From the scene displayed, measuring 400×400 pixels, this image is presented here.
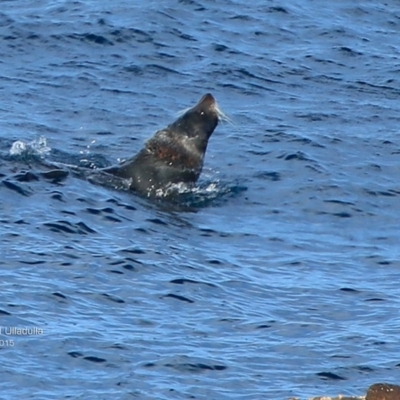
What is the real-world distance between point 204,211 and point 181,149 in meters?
0.88

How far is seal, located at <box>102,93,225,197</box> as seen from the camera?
46.8 ft

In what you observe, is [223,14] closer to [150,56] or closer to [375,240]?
[150,56]

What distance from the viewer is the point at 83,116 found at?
57.9 feet

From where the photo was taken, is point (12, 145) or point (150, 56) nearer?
point (12, 145)

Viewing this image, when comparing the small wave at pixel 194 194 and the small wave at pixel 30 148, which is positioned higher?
the small wave at pixel 30 148

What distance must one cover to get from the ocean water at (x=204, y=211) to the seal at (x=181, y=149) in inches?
11.7

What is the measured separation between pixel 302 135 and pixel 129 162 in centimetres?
375

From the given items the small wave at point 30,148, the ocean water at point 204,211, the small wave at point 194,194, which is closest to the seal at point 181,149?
the small wave at point 194,194

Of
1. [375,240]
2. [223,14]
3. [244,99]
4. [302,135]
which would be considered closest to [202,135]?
[375,240]

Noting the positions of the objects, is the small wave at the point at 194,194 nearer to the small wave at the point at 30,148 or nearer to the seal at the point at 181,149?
the seal at the point at 181,149

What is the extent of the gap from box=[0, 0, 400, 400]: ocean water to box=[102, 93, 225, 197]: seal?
30 cm

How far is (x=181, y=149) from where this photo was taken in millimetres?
14375

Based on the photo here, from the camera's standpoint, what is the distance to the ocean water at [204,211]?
9.94 m

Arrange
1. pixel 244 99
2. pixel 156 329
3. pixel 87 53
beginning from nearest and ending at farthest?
pixel 156 329, pixel 244 99, pixel 87 53
